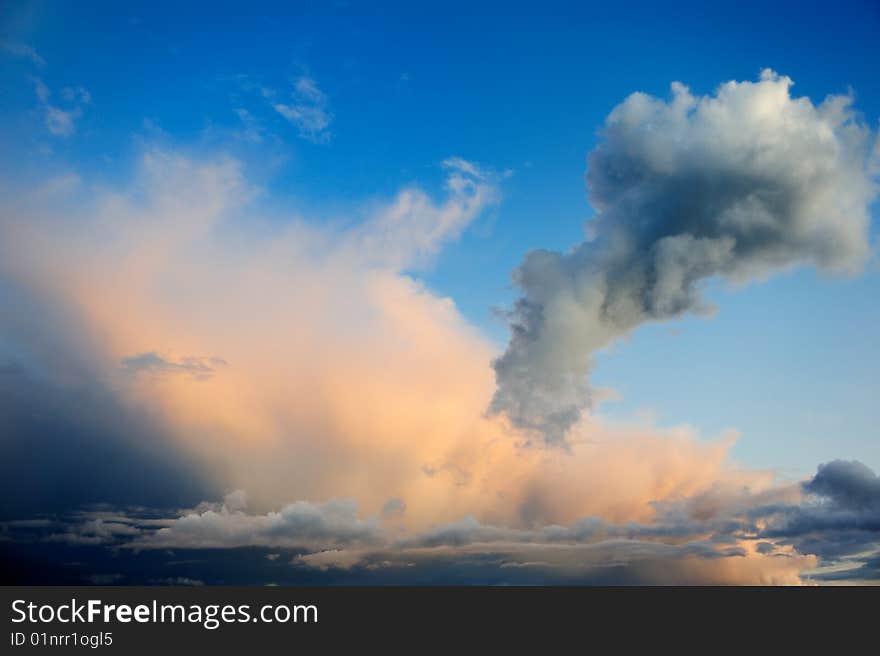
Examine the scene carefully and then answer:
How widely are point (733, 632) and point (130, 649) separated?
531 ft

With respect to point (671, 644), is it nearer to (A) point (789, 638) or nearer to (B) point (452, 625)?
(A) point (789, 638)

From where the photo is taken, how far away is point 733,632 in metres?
183

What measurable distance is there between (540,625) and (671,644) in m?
43.1

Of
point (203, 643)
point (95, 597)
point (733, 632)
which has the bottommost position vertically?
point (733, 632)

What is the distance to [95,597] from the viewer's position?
14438 cm

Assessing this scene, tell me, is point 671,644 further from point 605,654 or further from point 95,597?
point 95,597

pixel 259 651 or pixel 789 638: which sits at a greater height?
pixel 259 651

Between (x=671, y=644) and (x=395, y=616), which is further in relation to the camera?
(x=395, y=616)

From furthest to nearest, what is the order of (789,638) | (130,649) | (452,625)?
(452,625), (789,638), (130,649)

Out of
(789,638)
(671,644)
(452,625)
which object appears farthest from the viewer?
(452,625)

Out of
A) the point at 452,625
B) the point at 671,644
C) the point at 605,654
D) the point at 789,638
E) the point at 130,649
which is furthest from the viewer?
the point at 452,625

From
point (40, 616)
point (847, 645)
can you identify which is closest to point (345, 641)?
point (40, 616)

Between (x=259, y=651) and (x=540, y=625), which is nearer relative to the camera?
(x=259, y=651)

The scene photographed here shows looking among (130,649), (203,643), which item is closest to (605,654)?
(203,643)
